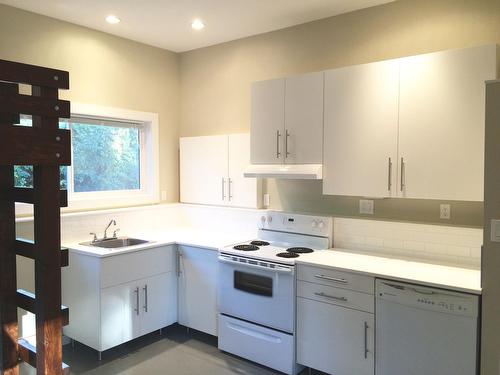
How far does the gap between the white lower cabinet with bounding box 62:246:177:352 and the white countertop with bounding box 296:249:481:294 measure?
1.35 metres

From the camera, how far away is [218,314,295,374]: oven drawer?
2.97 m

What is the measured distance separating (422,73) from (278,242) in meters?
1.75

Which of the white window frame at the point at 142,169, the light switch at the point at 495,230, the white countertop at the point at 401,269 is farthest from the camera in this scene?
the white window frame at the point at 142,169

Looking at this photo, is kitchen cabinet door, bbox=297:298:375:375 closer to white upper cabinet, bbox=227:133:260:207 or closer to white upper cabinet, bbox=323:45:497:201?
white upper cabinet, bbox=323:45:497:201

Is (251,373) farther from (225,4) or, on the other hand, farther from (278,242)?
(225,4)

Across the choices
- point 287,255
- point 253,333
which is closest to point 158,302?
point 253,333

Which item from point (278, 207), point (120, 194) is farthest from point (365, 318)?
point (120, 194)

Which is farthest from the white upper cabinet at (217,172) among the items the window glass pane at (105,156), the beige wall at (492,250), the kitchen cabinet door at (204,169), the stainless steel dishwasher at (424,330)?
the beige wall at (492,250)

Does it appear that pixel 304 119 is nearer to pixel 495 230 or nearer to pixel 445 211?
pixel 445 211

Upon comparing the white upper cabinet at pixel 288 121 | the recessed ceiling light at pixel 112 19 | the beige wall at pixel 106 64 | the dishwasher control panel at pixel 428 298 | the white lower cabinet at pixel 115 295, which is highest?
the recessed ceiling light at pixel 112 19

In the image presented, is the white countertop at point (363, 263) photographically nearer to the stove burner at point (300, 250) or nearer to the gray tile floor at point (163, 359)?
the stove burner at point (300, 250)

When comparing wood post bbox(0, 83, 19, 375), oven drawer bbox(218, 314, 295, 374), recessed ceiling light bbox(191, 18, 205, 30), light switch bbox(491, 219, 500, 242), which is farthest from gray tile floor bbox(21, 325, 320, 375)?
recessed ceiling light bbox(191, 18, 205, 30)

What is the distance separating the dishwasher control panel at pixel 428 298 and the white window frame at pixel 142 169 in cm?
261

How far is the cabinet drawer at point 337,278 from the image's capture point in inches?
103
